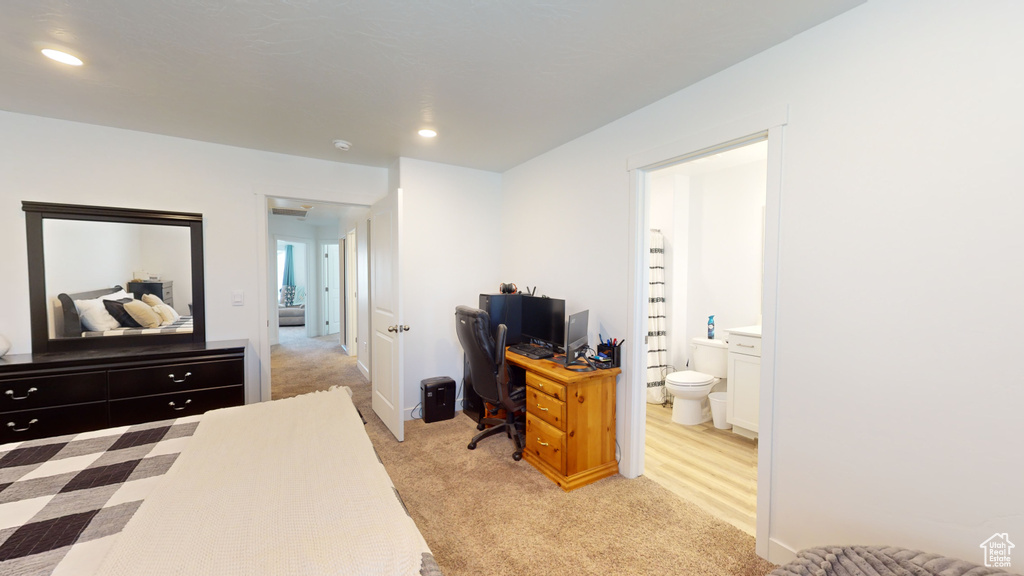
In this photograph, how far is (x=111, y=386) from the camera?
247 centimetres

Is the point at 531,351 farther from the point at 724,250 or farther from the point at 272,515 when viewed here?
the point at 724,250

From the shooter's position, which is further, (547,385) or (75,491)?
(547,385)

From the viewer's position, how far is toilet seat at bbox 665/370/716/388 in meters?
3.26

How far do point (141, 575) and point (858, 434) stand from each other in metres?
2.38

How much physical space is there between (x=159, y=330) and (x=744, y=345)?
4.68 meters

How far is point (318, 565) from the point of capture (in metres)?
0.90

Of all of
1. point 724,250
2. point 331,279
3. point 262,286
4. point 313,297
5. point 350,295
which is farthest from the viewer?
point 313,297

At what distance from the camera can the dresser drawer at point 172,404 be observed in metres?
2.51

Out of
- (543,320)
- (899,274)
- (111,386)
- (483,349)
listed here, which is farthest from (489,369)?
(111,386)

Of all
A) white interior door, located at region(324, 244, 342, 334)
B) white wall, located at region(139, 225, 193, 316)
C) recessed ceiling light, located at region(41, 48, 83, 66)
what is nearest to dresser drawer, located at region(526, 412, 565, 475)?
white wall, located at region(139, 225, 193, 316)

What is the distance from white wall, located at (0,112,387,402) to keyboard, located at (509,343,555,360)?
6.80 ft

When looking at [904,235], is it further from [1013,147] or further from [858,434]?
[858,434]

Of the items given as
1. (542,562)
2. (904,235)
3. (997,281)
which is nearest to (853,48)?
(904,235)

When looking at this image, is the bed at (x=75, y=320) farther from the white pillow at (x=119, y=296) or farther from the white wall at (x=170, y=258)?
the white wall at (x=170, y=258)
